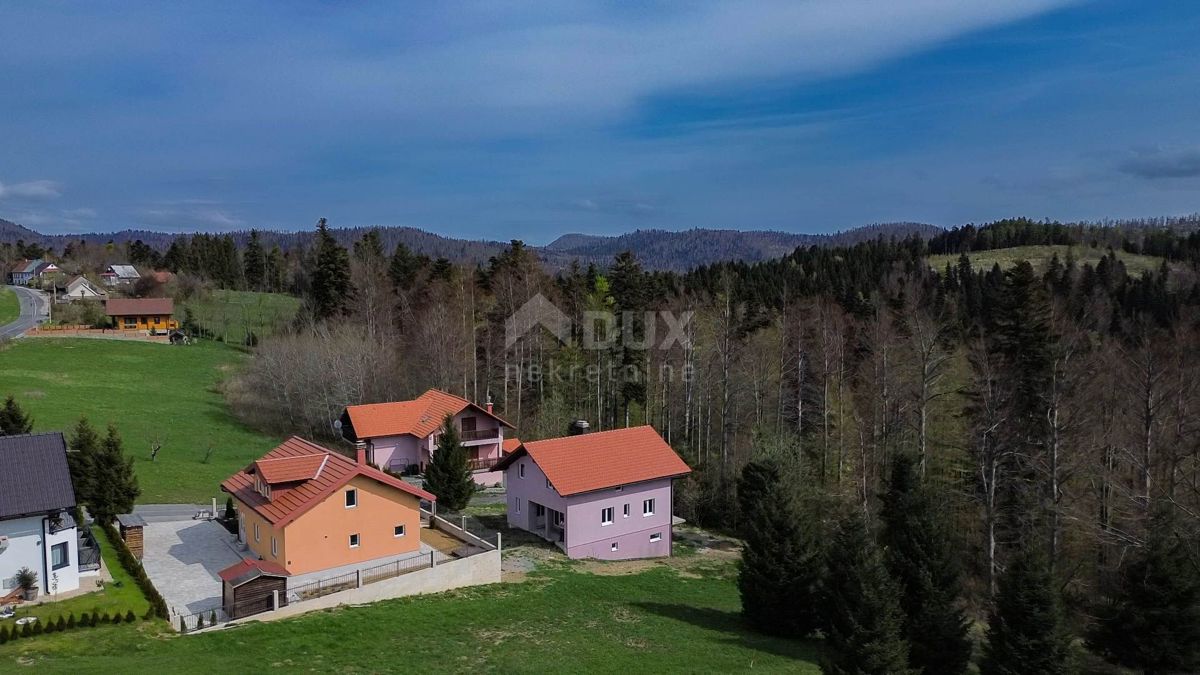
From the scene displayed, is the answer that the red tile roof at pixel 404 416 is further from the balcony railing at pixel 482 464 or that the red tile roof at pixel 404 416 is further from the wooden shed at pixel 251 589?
the wooden shed at pixel 251 589

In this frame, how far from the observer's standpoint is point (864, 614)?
60.4 feet

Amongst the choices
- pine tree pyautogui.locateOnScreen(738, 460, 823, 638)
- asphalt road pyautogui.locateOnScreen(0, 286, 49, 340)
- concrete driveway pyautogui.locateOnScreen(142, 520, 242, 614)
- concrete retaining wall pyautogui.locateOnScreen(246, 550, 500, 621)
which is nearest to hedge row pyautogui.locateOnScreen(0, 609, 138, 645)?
concrete driveway pyautogui.locateOnScreen(142, 520, 242, 614)

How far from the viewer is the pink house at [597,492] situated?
107 feet

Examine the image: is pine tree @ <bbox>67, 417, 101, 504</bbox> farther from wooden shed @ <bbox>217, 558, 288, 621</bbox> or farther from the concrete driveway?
wooden shed @ <bbox>217, 558, 288, 621</bbox>

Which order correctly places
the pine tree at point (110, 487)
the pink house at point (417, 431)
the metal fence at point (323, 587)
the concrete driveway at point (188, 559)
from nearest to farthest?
1. the metal fence at point (323, 587)
2. the concrete driveway at point (188, 559)
3. the pine tree at point (110, 487)
4. the pink house at point (417, 431)

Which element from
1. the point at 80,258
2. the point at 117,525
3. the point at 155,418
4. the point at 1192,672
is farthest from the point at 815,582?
the point at 80,258

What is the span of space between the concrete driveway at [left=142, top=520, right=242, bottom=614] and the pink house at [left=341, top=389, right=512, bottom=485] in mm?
13752

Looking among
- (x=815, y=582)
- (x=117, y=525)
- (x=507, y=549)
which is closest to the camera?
(x=815, y=582)

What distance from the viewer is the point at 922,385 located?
32.3 metres

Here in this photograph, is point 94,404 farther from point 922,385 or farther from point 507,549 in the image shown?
point 922,385

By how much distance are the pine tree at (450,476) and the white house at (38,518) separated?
14547 millimetres

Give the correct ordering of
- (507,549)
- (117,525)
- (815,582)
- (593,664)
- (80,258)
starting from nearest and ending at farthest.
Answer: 1. (593,664)
2. (815,582)
3. (117,525)
4. (507,549)
5. (80,258)

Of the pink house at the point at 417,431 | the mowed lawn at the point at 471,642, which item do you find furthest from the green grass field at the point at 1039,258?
the mowed lawn at the point at 471,642

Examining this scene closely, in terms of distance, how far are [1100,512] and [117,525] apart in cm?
4219
